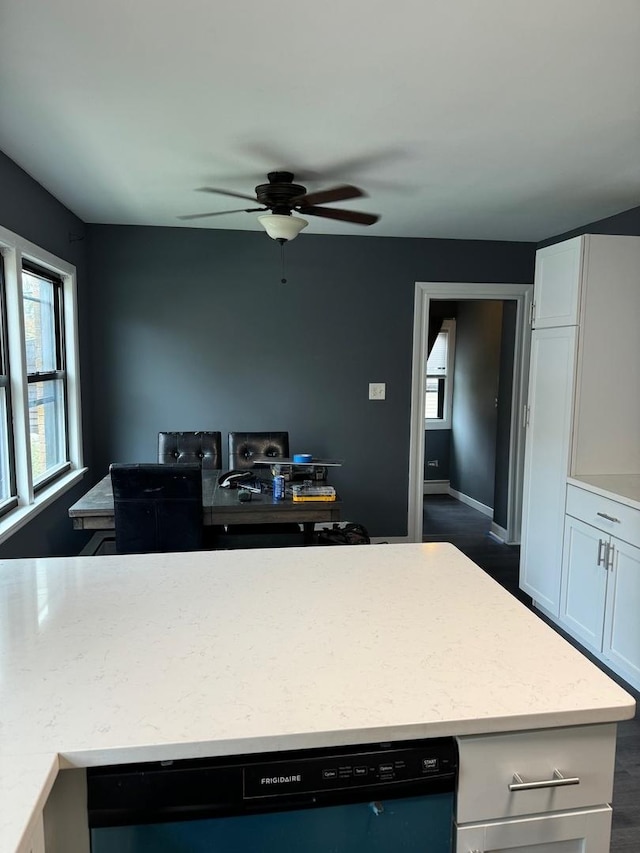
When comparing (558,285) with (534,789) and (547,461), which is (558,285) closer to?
(547,461)

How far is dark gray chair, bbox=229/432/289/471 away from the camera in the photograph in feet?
12.6

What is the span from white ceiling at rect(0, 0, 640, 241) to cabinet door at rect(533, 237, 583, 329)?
0.32 metres

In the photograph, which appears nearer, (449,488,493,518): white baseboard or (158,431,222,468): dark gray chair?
(158,431,222,468): dark gray chair

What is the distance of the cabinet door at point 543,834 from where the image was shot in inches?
39.9

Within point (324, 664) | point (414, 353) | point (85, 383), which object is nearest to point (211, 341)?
point (85, 383)

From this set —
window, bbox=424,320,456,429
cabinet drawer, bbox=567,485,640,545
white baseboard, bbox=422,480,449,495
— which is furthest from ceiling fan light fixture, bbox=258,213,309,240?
white baseboard, bbox=422,480,449,495

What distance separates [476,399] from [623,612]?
3404 mm

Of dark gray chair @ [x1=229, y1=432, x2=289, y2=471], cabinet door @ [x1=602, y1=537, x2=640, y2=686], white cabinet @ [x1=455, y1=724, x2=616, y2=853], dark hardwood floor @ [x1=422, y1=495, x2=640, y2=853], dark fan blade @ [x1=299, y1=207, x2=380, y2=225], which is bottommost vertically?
dark hardwood floor @ [x1=422, y1=495, x2=640, y2=853]

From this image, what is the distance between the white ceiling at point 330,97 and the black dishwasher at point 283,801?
5.63 ft

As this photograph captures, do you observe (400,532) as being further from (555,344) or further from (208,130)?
(208,130)

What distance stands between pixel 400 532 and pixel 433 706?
3.74 meters

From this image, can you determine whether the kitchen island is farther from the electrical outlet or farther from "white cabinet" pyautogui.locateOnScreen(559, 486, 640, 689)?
the electrical outlet

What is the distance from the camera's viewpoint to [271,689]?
101cm

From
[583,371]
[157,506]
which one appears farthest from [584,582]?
[157,506]
